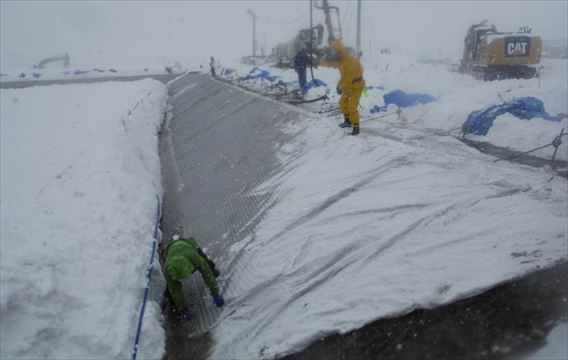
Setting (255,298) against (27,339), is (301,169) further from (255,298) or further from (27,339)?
(27,339)

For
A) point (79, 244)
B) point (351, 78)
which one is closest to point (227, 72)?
point (351, 78)

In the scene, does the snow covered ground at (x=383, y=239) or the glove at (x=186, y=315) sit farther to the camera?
the glove at (x=186, y=315)

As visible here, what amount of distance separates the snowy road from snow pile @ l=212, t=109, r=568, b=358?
0.01 m

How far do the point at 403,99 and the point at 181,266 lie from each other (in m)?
6.64

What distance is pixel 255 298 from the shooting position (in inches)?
168

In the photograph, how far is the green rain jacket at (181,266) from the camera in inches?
165

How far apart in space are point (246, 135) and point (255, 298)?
5690 mm

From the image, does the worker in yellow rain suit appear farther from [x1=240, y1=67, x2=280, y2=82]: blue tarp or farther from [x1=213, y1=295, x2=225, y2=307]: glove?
[x1=240, y1=67, x2=280, y2=82]: blue tarp

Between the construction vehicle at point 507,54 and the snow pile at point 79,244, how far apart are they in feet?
45.8

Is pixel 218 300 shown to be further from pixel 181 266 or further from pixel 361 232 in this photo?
pixel 361 232

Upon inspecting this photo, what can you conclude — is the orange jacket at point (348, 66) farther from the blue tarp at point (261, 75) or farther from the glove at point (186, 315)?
the blue tarp at point (261, 75)

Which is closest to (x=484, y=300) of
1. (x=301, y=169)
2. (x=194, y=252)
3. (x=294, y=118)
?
(x=194, y=252)

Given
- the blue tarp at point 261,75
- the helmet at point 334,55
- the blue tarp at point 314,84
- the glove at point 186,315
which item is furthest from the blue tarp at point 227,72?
the glove at point 186,315

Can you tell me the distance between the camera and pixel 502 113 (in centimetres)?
693
